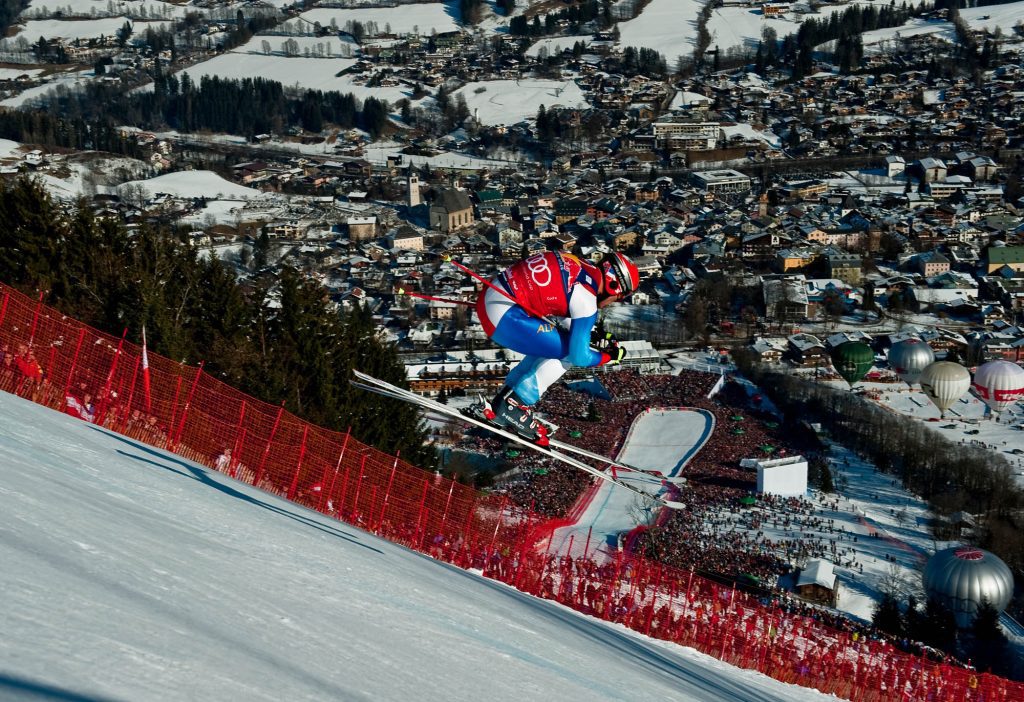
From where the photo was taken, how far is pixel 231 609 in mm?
3420

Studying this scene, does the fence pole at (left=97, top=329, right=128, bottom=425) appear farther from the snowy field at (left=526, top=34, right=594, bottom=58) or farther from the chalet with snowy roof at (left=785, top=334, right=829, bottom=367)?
the snowy field at (left=526, top=34, right=594, bottom=58)

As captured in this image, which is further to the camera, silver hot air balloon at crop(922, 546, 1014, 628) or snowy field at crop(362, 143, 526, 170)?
snowy field at crop(362, 143, 526, 170)

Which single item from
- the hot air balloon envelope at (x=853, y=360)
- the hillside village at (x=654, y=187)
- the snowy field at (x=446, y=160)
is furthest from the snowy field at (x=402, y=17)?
the hot air balloon envelope at (x=853, y=360)

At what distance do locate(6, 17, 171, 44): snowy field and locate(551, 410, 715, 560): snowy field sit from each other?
266 ft

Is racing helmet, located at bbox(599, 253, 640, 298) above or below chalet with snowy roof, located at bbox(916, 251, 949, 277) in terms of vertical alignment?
above

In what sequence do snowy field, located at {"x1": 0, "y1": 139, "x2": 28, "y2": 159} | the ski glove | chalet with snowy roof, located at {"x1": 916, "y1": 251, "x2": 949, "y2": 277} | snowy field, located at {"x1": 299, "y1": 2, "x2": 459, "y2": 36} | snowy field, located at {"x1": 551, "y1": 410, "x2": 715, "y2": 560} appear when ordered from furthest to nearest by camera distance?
snowy field, located at {"x1": 299, "y1": 2, "x2": 459, "y2": 36} → snowy field, located at {"x1": 0, "y1": 139, "x2": 28, "y2": 159} → chalet with snowy roof, located at {"x1": 916, "y1": 251, "x2": 949, "y2": 277} → snowy field, located at {"x1": 551, "y1": 410, "x2": 715, "y2": 560} → the ski glove

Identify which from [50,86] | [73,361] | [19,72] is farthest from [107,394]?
[19,72]

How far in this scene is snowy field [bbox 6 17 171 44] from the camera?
89.9 meters

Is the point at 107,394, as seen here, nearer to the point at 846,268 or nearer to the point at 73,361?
the point at 73,361

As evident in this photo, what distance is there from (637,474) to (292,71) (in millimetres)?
65683

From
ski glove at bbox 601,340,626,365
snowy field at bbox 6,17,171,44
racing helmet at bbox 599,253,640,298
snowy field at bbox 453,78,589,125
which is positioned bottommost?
snowy field at bbox 453,78,589,125

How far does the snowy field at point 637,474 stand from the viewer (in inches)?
582

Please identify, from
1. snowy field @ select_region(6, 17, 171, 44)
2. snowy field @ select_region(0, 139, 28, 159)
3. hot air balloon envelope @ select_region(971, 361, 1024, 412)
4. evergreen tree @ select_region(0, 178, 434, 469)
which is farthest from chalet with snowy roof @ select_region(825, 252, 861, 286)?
snowy field @ select_region(6, 17, 171, 44)

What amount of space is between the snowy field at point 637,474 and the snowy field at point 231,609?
767 centimetres
